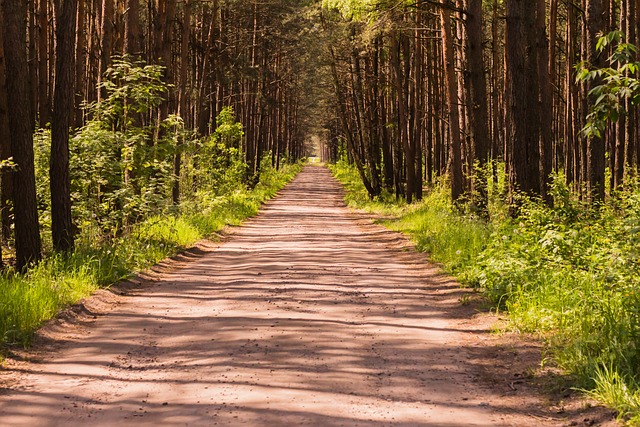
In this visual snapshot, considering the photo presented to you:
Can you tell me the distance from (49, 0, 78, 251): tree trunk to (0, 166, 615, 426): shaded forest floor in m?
1.92

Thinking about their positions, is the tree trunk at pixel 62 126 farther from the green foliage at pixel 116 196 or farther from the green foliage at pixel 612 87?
the green foliage at pixel 612 87

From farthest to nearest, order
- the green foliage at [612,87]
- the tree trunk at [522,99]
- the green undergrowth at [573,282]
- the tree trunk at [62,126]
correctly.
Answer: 1. the tree trunk at [522,99]
2. the tree trunk at [62,126]
3. the green foliage at [612,87]
4. the green undergrowth at [573,282]

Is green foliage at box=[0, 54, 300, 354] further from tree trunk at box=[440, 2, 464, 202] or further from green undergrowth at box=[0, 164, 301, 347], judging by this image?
tree trunk at box=[440, 2, 464, 202]

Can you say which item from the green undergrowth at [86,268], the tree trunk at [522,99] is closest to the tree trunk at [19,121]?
the green undergrowth at [86,268]

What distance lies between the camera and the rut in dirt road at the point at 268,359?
5555mm

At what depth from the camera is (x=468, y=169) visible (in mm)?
23984

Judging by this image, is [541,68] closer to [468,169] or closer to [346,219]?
[468,169]

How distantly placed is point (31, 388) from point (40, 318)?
231cm

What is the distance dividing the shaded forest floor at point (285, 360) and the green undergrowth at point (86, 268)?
0.26 metres

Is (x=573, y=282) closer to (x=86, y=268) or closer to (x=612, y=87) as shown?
(x=612, y=87)

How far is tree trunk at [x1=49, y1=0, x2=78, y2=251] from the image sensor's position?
12.5 m

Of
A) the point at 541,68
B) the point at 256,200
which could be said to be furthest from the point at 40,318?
the point at 256,200

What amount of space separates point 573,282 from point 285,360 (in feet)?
11.9

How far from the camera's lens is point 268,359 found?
7.12 m
